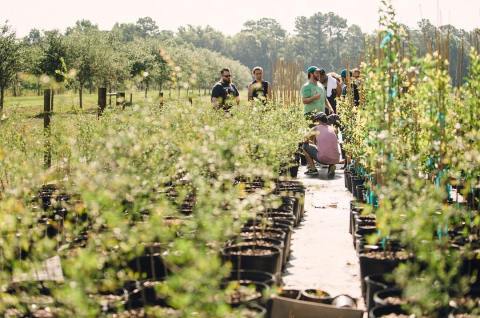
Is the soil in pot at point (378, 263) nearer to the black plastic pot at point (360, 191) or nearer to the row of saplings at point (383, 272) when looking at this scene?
the row of saplings at point (383, 272)

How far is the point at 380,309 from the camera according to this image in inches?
144

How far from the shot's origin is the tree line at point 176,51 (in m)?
7.43

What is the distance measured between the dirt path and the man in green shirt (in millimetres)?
3157

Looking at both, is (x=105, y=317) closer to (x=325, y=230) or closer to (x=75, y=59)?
(x=325, y=230)

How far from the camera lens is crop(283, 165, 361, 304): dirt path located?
5.00 meters

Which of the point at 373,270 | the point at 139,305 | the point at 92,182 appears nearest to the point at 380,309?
the point at 373,270

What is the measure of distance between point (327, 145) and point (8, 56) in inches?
844

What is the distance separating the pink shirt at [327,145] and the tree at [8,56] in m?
20.8

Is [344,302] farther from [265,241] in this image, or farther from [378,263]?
[265,241]

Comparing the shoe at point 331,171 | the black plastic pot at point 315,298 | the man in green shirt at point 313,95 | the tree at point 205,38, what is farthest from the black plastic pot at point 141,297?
the tree at point 205,38

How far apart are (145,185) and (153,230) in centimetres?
89

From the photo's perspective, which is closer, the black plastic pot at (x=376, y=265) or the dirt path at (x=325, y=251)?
the black plastic pot at (x=376, y=265)

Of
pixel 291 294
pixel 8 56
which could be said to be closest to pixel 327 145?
pixel 291 294

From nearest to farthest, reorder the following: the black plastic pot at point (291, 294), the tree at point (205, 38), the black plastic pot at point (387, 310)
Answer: the black plastic pot at point (387, 310)
the black plastic pot at point (291, 294)
the tree at point (205, 38)
